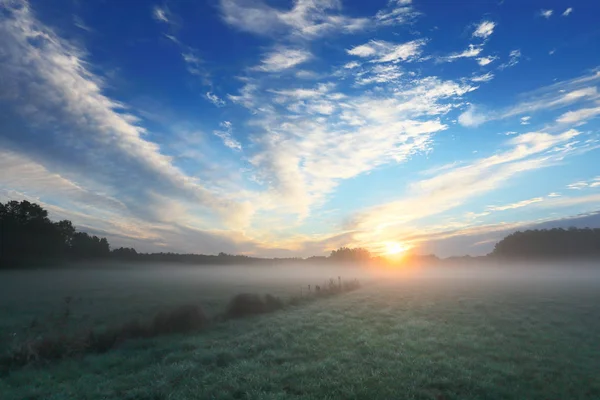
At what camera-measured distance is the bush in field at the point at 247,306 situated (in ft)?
112

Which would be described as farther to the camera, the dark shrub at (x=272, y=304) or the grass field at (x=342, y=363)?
the dark shrub at (x=272, y=304)

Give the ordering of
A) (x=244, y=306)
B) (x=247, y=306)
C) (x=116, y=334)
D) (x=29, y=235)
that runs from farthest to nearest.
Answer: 1. (x=29, y=235)
2. (x=247, y=306)
3. (x=244, y=306)
4. (x=116, y=334)

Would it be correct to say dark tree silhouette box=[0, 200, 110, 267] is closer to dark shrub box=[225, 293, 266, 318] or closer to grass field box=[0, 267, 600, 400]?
→ grass field box=[0, 267, 600, 400]

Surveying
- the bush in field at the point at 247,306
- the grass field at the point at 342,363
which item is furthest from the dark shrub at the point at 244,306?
the grass field at the point at 342,363

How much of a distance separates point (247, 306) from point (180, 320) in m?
9.37

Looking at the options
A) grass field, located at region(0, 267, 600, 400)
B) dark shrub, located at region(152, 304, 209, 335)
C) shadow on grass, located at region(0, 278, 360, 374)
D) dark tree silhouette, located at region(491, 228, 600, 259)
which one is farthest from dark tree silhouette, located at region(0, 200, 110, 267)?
dark tree silhouette, located at region(491, 228, 600, 259)

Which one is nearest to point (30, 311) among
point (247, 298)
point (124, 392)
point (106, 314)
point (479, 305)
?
point (106, 314)

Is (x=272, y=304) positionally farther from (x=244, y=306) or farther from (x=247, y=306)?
(x=244, y=306)

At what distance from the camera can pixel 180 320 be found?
89.1ft

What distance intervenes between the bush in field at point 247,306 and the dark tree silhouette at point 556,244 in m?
190

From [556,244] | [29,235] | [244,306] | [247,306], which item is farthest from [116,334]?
[556,244]

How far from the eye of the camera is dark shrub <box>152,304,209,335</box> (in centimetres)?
2597

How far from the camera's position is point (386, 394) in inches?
520

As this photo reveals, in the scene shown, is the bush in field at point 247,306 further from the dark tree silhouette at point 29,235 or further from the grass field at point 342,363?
the dark tree silhouette at point 29,235
